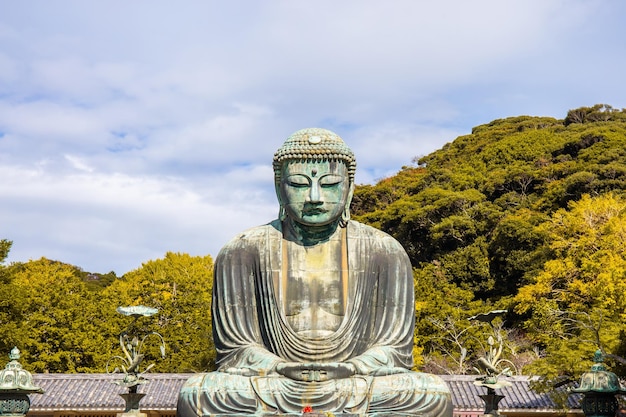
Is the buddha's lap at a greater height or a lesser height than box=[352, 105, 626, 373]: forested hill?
lesser

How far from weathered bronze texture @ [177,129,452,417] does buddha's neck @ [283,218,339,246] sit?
11 mm

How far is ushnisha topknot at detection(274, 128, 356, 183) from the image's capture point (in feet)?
38.8

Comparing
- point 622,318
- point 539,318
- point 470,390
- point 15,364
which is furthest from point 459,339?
point 15,364

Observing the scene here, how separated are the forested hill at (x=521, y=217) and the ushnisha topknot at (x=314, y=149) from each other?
45.3 ft

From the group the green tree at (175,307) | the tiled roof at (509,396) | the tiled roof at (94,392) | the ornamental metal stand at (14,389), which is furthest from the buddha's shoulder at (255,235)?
the green tree at (175,307)

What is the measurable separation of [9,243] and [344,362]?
2002 cm

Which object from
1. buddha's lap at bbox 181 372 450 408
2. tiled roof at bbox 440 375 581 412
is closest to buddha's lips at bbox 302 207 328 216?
buddha's lap at bbox 181 372 450 408

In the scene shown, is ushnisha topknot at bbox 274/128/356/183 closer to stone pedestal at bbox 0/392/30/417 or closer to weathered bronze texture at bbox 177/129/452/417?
weathered bronze texture at bbox 177/129/452/417

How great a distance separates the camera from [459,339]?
1441 inches

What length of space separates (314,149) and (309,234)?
0.98 m

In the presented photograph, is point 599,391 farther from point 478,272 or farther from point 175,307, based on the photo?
point 478,272

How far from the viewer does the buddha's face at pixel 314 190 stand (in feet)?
38.7

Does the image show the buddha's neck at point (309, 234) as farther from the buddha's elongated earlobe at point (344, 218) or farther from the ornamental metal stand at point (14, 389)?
the ornamental metal stand at point (14, 389)

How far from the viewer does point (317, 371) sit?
1074cm
